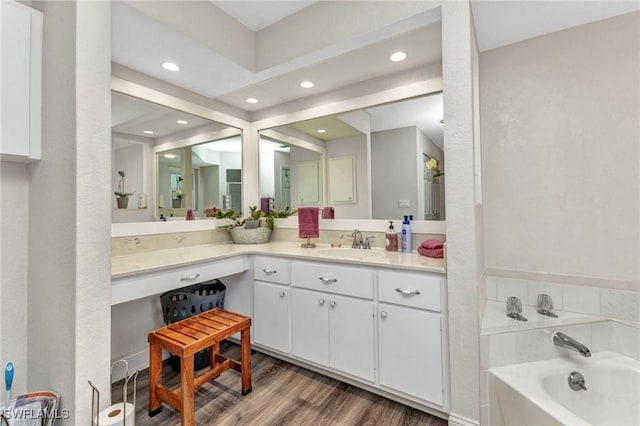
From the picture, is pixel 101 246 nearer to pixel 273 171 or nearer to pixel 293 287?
pixel 293 287

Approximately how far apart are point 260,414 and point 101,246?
1278mm

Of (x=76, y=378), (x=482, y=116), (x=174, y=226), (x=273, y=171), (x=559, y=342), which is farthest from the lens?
(x=273, y=171)

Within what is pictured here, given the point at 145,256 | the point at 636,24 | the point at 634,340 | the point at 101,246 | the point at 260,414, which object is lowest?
the point at 260,414

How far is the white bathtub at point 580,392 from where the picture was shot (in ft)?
4.76

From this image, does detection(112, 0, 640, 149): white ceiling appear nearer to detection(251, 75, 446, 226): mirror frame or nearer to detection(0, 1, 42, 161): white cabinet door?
detection(251, 75, 446, 226): mirror frame

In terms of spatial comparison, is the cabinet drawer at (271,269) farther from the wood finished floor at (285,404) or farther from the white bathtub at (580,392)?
the white bathtub at (580,392)

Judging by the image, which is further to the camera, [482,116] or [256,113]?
[256,113]

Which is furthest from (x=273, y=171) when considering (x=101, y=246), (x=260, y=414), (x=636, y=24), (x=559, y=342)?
(x=636, y=24)

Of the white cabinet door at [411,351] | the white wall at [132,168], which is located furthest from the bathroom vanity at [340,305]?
the white wall at [132,168]

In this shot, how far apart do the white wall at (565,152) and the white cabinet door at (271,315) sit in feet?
5.12

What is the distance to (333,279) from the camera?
1899mm

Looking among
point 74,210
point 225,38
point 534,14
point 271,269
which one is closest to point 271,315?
point 271,269

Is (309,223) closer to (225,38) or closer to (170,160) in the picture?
(170,160)

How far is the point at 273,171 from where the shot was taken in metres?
2.98
